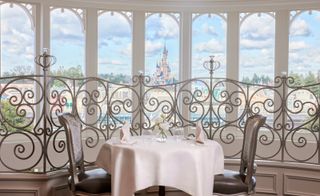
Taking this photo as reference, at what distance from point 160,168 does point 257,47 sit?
418 cm

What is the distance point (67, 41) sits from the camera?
21.0ft

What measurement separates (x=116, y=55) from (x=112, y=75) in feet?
1.21

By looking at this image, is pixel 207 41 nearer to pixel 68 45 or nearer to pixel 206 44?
pixel 206 44

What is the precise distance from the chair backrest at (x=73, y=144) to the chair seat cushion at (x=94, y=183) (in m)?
0.06

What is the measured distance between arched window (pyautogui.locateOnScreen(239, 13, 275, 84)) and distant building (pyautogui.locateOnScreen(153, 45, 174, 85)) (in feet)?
4.29

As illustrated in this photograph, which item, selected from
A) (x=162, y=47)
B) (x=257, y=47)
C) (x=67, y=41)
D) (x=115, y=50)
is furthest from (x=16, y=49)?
(x=257, y=47)

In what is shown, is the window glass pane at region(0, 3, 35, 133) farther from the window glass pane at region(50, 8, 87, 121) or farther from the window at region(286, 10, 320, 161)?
the window at region(286, 10, 320, 161)

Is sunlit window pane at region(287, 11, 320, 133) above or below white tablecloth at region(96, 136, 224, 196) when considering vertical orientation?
above

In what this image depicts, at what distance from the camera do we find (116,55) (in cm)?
667

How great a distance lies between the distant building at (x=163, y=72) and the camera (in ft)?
22.2

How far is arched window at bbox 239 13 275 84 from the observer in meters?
6.57

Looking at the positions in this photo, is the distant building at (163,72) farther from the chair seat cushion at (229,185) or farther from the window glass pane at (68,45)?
the chair seat cushion at (229,185)

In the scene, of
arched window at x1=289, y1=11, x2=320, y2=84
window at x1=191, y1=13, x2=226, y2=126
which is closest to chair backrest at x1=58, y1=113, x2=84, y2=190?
window at x1=191, y1=13, x2=226, y2=126

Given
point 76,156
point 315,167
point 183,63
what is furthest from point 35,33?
point 315,167
